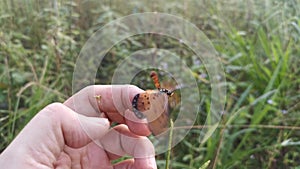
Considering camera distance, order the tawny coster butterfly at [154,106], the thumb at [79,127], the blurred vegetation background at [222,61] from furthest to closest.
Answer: the blurred vegetation background at [222,61]
the thumb at [79,127]
the tawny coster butterfly at [154,106]

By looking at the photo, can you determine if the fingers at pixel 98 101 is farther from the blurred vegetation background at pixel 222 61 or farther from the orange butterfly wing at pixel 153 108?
the blurred vegetation background at pixel 222 61

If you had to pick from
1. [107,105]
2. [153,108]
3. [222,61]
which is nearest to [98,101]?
[107,105]

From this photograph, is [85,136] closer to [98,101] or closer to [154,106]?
[98,101]

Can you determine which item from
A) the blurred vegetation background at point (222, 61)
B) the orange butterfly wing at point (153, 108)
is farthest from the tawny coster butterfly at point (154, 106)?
the blurred vegetation background at point (222, 61)

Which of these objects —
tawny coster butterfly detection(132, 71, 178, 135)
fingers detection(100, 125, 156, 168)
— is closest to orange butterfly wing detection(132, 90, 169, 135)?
tawny coster butterfly detection(132, 71, 178, 135)

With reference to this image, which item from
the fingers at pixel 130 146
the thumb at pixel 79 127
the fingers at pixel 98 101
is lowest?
the fingers at pixel 130 146

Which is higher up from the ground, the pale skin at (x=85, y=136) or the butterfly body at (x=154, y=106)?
the butterfly body at (x=154, y=106)

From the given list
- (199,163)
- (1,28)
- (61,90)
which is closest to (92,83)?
(199,163)

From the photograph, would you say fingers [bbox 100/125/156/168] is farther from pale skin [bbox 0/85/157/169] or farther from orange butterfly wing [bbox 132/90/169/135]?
orange butterfly wing [bbox 132/90/169/135]
